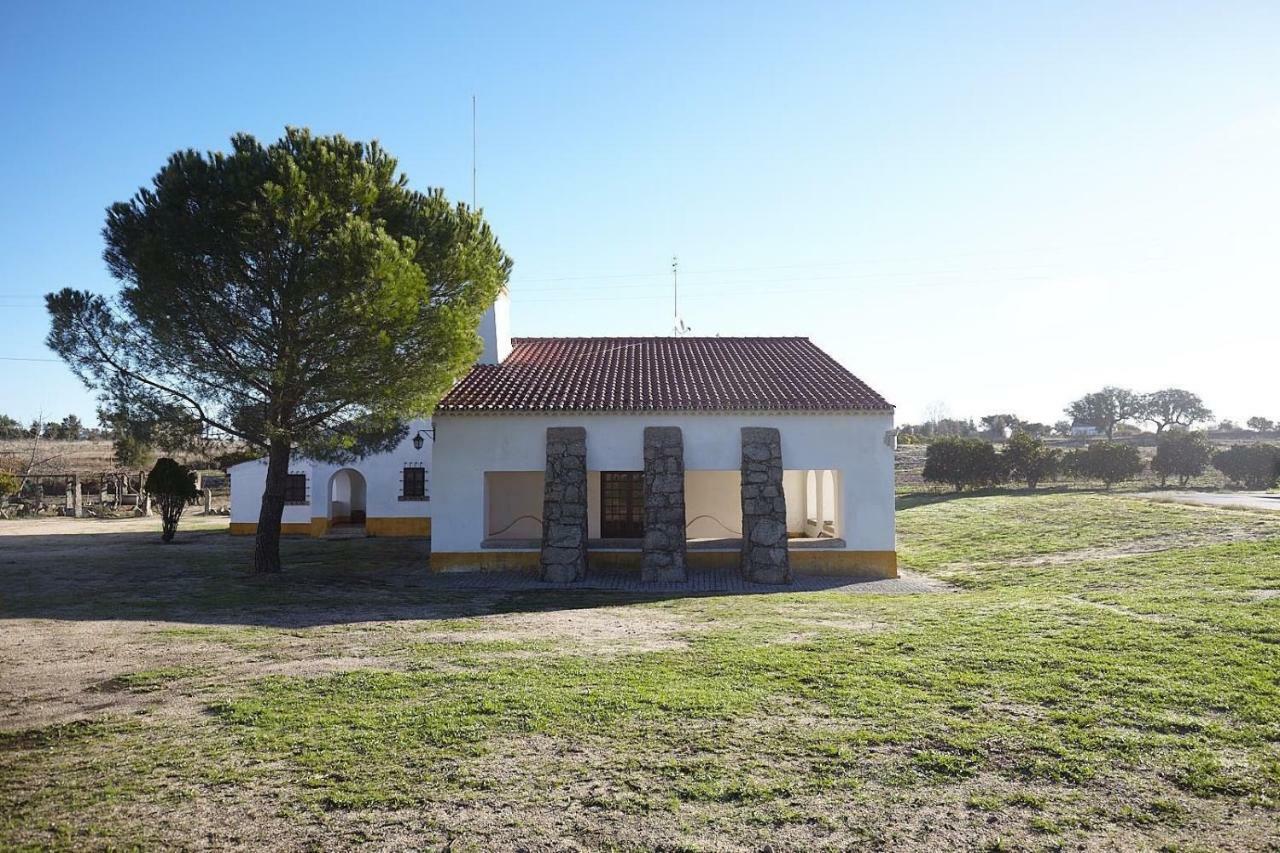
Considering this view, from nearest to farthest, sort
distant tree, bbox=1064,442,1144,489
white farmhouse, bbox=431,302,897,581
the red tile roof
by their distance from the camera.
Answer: white farmhouse, bbox=431,302,897,581 → the red tile roof → distant tree, bbox=1064,442,1144,489

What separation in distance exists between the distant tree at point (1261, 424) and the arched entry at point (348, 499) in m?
69.3

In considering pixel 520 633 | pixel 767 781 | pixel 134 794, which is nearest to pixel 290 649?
pixel 520 633

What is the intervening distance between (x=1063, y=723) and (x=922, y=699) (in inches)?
40.4

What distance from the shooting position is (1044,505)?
23422 millimetres

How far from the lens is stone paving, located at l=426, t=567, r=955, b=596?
1405cm

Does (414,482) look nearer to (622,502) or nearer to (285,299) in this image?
(622,502)

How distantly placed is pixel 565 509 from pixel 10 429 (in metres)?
60.4

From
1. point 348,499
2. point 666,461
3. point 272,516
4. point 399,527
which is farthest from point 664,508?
point 348,499

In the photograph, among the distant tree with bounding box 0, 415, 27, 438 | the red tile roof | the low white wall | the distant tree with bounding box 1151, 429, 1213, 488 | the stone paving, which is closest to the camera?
the stone paving

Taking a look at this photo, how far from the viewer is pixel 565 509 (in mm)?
15234

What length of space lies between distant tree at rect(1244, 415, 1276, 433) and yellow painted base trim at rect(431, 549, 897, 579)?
65.0 m

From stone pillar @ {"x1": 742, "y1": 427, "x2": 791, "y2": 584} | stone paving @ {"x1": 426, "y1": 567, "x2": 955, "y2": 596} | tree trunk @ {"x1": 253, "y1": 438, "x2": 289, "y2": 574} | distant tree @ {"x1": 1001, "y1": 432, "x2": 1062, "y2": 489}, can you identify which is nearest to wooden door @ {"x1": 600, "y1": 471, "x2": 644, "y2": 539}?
stone paving @ {"x1": 426, "y1": 567, "x2": 955, "y2": 596}

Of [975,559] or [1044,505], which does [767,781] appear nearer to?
[975,559]

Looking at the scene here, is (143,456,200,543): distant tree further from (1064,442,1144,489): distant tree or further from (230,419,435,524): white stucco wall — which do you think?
(1064,442,1144,489): distant tree
